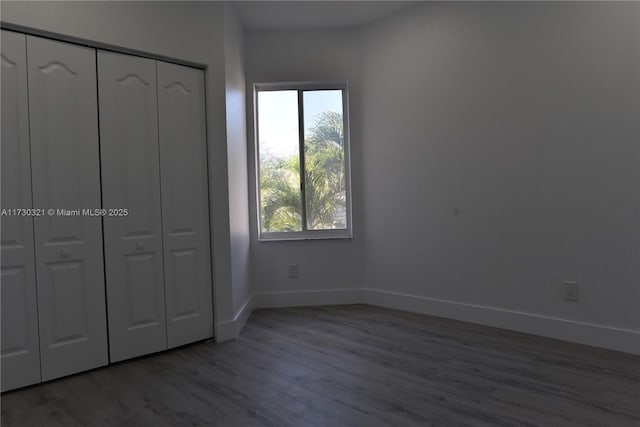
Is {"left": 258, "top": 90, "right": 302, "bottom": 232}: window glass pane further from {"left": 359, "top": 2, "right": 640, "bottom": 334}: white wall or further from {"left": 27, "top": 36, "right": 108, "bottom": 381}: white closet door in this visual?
{"left": 27, "top": 36, "right": 108, "bottom": 381}: white closet door

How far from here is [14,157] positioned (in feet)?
7.84

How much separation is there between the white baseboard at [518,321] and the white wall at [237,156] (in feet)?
4.35

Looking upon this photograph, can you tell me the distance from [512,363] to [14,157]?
10.5ft

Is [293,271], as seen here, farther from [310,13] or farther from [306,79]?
[310,13]

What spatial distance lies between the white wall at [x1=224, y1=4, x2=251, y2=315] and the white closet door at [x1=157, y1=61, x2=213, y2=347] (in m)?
0.23

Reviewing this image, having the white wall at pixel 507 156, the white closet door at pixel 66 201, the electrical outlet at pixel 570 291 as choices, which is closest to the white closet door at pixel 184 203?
the white closet door at pixel 66 201

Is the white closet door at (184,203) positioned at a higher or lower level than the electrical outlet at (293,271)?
higher

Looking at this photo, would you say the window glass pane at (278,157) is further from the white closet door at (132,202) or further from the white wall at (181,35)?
the white closet door at (132,202)

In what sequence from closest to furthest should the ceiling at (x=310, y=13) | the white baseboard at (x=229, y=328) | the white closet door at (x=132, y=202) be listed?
the white closet door at (x=132, y=202) → the white baseboard at (x=229, y=328) → the ceiling at (x=310, y=13)

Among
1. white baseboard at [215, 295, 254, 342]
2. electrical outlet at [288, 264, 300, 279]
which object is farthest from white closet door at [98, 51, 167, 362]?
electrical outlet at [288, 264, 300, 279]

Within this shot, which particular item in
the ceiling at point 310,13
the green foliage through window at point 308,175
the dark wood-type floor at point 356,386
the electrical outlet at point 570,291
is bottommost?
the dark wood-type floor at point 356,386

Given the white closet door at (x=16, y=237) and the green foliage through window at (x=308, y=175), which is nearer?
the white closet door at (x=16, y=237)

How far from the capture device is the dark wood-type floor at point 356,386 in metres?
2.05

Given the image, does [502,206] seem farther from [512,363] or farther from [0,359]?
[0,359]
